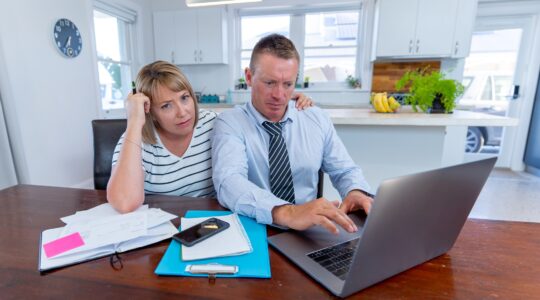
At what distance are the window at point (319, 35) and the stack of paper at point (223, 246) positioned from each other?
3.86m

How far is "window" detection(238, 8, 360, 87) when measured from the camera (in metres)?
4.16

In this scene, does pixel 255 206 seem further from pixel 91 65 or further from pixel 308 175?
pixel 91 65

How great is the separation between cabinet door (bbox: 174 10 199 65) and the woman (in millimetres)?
3202

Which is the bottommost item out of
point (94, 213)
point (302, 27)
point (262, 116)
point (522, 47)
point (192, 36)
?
point (94, 213)

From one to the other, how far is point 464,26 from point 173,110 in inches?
148

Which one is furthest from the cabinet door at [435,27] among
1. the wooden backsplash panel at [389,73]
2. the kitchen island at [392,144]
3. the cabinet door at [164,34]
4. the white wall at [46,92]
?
the white wall at [46,92]

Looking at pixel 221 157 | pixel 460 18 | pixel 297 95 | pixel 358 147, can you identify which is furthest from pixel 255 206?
pixel 460 18

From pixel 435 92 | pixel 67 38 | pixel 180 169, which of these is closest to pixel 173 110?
pixel 180 169

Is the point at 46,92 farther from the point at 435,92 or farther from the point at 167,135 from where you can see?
the point at 435,92

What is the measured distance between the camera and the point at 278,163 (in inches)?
47.5

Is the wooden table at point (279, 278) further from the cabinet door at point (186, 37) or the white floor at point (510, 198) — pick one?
the cabinet door at point (186, 37)

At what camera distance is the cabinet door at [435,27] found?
345 cm

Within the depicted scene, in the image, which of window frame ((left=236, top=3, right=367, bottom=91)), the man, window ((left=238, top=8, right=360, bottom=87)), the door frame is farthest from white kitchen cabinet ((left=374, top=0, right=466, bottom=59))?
the man

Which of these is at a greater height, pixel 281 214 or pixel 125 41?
pixel 125 41
